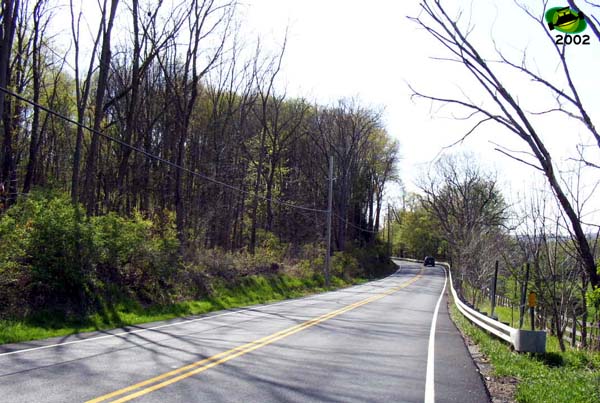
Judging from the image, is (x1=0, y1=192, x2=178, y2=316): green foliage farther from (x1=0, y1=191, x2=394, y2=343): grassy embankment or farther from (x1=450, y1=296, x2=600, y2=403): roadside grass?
(x1=450, y1=296, x2=600, y2=403): roadside grass

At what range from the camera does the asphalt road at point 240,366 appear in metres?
7.24

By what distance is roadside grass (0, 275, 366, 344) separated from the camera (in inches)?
501

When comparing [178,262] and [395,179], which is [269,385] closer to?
[178,262]

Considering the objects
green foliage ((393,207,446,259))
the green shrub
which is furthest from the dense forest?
green foliage ((393,207,446,259))

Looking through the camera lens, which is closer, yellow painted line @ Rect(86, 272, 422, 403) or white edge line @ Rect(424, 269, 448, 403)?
yellow painted line @ Rect(86, 272, 422, 403)

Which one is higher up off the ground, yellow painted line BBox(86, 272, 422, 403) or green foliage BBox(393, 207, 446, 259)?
green foliage BBox(393, 207, 446, 259)

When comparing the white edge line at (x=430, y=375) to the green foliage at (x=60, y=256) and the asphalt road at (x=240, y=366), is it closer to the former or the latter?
the asphalt road at (x=240, y=366)

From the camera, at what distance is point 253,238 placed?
41.1m

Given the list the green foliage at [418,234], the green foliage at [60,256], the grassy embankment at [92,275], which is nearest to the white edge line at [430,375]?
the grassy embankment at [92,275]

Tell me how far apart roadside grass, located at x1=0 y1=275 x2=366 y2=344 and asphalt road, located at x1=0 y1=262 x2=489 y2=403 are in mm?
859

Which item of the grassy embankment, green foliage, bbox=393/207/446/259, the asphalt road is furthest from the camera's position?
green foliage, bbox=393/207/446/259

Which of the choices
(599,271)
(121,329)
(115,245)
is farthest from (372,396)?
(115,245)

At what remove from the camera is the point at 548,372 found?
31.6 feet

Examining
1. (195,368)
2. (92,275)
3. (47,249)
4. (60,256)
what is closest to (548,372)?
(195,368)
